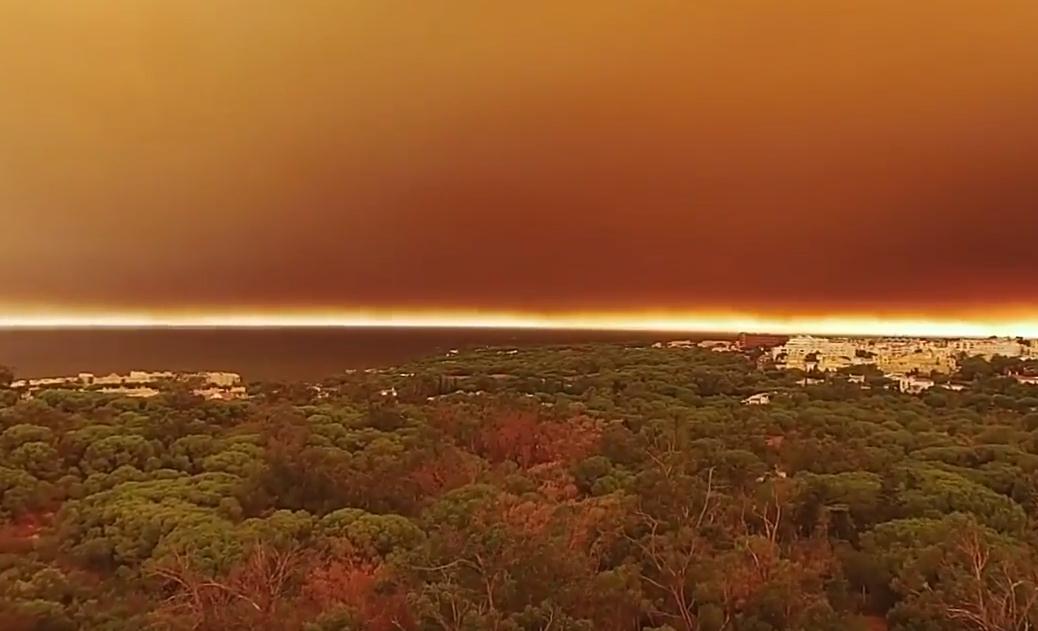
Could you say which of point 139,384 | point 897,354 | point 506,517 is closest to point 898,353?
point 897,354

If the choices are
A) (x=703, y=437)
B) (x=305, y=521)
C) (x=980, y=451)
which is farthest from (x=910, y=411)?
(x=305, y=521)

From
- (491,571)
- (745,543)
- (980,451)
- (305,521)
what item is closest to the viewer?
(491,571)

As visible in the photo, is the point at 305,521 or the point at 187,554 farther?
the point at 305,521

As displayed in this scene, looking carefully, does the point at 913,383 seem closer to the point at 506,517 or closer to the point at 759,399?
the point at 759,399

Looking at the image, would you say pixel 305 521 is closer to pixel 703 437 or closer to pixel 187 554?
pixel 187 554

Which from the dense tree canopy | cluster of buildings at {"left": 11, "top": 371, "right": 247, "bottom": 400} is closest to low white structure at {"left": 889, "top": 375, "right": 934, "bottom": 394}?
the dense tree canopy
